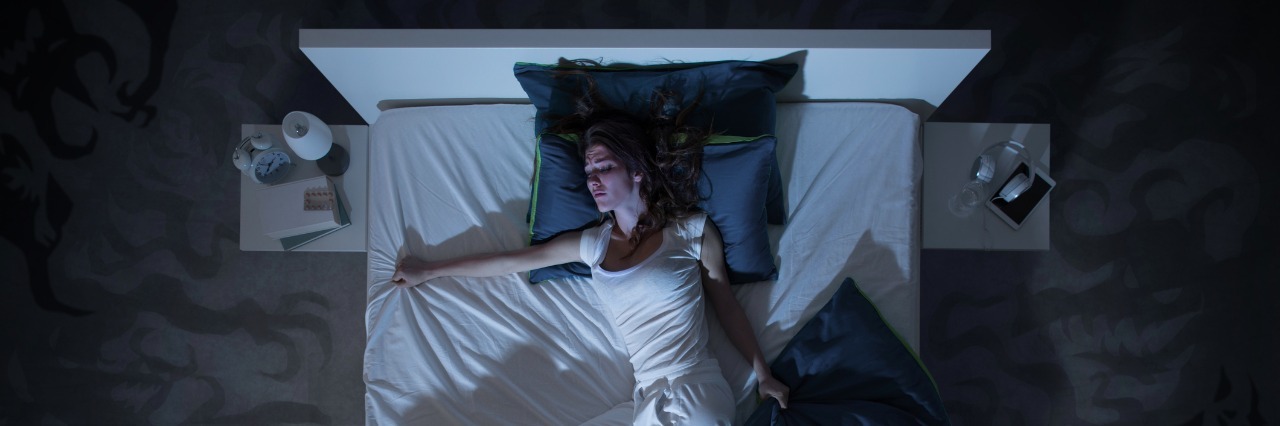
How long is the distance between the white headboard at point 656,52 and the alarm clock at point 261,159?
0.80ft

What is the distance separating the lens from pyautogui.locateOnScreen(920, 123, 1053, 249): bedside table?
1780 millimetres

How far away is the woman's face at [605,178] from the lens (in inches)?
63.4

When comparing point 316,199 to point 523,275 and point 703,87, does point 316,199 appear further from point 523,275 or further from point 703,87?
point 703,87

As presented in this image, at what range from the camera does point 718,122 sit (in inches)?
66.1

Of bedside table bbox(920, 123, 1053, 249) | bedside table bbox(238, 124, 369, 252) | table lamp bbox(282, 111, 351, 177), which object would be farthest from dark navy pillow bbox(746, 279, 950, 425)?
table lamp bbox(282, 111, 351, 177)

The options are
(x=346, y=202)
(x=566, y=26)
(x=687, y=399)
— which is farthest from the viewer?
(x=566, y=26)

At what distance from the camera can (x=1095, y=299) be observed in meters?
2.17

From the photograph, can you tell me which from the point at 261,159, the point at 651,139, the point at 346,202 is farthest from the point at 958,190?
the point at 261,159

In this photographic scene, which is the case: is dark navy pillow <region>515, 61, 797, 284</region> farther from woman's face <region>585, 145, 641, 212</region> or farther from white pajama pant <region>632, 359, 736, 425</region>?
white pajama pant <region>632, 359, 736, 425</region>

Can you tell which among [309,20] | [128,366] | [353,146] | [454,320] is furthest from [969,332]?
[128,366]

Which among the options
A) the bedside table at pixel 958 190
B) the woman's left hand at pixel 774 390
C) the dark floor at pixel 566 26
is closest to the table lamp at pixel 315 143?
the dark floor at pixel 566 26

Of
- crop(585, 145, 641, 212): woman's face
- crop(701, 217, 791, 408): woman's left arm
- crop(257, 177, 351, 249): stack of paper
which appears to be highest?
crop(585, 145, 641, 212): woman's face

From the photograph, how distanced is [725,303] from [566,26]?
3.86 ft

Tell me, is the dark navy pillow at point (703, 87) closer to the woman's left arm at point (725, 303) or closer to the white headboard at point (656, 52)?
the white headboard at point (656, 52)
